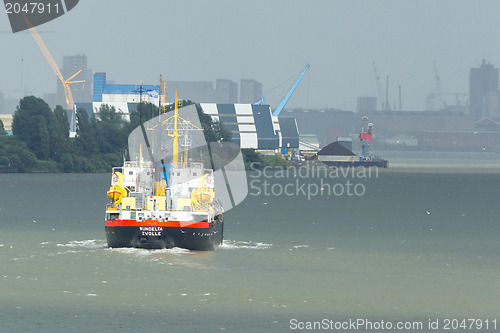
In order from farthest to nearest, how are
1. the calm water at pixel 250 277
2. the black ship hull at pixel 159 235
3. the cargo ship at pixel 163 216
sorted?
the black ship hull at pixel 159 235
the cargo ship at pixel 163 216
the calm water at pixel 250 277

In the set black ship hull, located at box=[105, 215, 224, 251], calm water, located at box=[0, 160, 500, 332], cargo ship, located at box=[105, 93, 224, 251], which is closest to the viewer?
calm water, located at box=[0, 160, 500, 332]

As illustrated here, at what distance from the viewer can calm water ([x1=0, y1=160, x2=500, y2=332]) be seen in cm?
5388

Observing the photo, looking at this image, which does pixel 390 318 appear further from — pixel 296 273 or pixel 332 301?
pixel 296 273

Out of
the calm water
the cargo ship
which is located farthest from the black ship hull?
the calm water

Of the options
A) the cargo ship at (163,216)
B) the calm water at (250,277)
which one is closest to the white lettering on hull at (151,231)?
the cargo ship at (163,216)

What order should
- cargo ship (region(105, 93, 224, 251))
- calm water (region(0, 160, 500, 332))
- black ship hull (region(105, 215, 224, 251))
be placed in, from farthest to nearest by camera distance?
black ship hull (region(105, 215, 224, 251)) < cargo ship (region(105, 93, 224, 251)) < calm water (region(0, 160, 500, 332))

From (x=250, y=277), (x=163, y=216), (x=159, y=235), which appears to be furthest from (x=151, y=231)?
(x=250, y=277)

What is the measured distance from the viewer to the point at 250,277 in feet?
221

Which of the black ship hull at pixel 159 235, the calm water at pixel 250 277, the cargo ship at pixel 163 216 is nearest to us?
the calm water at pixel 250 277

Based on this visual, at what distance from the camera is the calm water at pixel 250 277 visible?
177 feet

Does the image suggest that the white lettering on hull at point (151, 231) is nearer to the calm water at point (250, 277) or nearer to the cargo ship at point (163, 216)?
the cargo ship at point (163, 216)

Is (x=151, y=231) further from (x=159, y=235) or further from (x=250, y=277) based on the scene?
(x=250, y=277)

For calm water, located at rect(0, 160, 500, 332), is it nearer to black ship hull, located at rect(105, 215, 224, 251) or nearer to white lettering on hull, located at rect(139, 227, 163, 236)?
black ship hull, located at rect(105, 215, 224, 251)

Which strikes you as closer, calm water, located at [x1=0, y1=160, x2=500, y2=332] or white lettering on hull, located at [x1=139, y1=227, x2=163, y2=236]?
calm water, located at [x1=0, y1=160, x2=500, y2=332]
